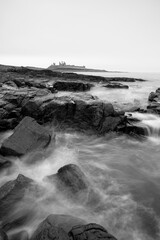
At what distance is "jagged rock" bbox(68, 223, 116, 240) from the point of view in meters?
3.82

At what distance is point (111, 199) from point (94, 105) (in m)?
7.07

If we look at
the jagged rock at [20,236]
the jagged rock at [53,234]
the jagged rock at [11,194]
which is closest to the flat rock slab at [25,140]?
the jagged rock at [11,194]

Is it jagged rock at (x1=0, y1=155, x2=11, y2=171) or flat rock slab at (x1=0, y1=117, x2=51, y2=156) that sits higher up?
flat rock slab at (x1=0, y1=117, x2=51, y2=156)

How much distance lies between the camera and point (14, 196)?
601cm

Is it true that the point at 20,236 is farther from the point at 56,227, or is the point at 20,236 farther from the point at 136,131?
the point at 136,131

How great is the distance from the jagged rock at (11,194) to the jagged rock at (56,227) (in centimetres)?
161

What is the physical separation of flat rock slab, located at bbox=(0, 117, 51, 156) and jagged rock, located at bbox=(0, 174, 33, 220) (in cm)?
255

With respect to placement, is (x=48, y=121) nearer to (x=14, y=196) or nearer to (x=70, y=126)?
(x=70, y=126)

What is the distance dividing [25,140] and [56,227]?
5503 millimetres

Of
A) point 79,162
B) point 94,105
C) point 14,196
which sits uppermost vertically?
point 94,105

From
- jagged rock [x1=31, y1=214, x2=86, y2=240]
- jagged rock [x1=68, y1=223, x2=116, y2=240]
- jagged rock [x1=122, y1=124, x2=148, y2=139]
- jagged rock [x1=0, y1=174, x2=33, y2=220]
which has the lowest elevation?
jagged rock [x1=122, y1=124, x2=148, y2=139]

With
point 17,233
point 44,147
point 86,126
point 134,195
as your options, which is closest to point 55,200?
point 17,233

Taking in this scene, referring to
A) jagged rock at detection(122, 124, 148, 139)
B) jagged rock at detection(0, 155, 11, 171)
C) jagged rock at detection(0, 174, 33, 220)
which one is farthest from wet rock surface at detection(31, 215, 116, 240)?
jagged rock at detection(122, 124, 148, 139)

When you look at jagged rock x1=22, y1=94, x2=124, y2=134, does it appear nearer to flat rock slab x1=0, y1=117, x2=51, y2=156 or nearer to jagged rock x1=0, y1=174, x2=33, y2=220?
flat rock slab x1=0, y1=117, x2=51, y2=156
